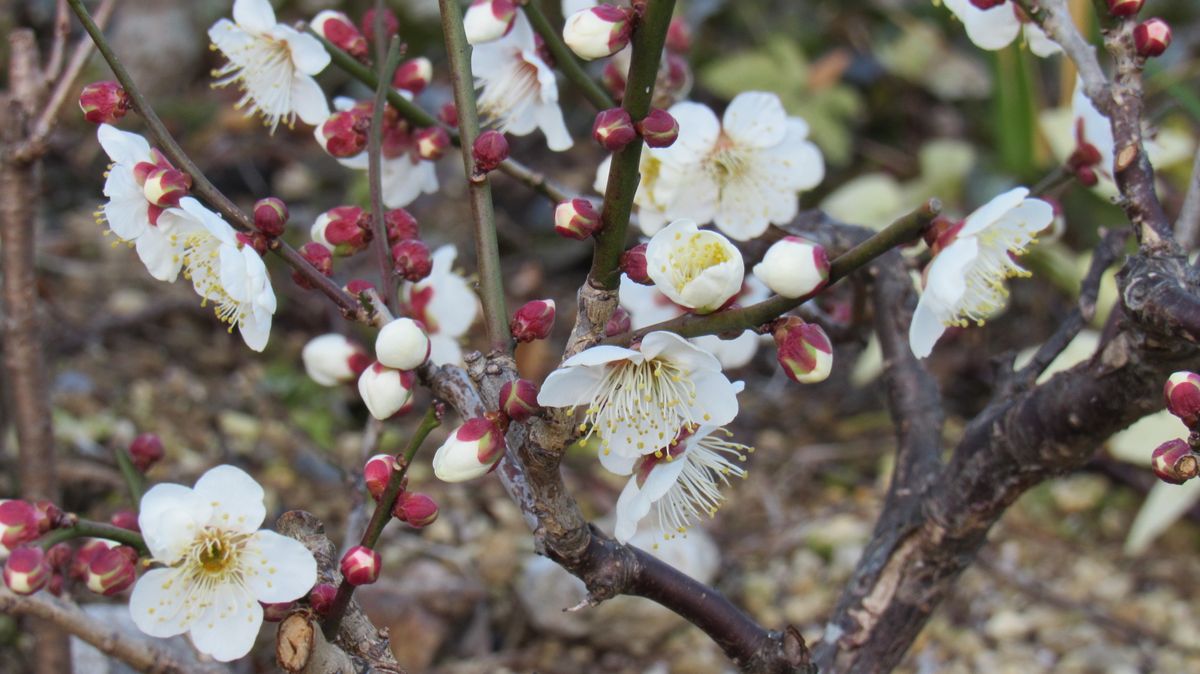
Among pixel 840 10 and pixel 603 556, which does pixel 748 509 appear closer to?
pixel 603 556

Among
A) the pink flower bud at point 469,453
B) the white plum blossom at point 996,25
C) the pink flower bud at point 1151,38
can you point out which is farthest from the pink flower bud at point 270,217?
the pink flower bud at point 1151,38

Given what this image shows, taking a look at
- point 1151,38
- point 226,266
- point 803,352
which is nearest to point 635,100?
point 803,352

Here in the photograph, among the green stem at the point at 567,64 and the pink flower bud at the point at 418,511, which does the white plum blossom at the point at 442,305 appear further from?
the pink flower bud at the point at 418,511

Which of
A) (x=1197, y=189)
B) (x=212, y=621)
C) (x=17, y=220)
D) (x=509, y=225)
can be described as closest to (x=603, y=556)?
(x=212, y=621)

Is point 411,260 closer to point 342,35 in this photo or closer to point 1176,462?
point 342,35

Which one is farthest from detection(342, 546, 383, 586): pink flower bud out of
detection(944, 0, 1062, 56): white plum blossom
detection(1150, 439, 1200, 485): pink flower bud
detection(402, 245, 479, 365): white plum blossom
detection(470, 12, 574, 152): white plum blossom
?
detection(944, 0, 1062, 56): white plum blossom

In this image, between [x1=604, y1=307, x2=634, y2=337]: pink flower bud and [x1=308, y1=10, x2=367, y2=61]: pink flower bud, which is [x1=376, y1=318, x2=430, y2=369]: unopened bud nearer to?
[x1=604, y1=307, x2=634, y2=337]: pink flower bud
